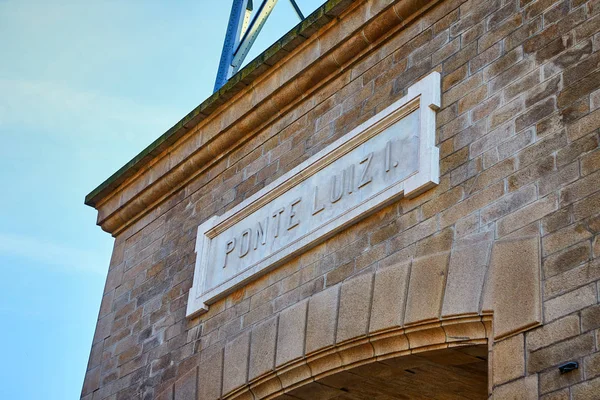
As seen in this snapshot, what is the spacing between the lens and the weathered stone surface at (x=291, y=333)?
21.8 feet

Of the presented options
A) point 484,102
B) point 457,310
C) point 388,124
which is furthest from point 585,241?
point 388,124

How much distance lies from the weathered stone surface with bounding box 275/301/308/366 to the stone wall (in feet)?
0.04

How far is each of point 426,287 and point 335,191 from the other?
132cm

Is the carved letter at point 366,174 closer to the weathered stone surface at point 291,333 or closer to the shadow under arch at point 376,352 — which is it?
the weathered stone surface at point 291,333

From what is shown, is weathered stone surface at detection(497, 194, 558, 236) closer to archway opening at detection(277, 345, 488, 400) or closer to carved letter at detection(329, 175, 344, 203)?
archway opening at detection(277, 345, 488, 400)

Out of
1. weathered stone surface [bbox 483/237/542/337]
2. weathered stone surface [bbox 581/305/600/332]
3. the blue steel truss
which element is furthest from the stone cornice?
weathered stone surface [bbox 581/305/600/332]

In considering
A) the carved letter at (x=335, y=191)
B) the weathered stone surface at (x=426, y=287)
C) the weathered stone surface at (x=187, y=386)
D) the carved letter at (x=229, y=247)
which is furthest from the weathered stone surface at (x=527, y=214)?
the weathered stone surface at (x=187, y=386)

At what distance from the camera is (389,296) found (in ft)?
19.9

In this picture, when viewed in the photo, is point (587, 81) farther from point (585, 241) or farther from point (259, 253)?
point (259, 253)

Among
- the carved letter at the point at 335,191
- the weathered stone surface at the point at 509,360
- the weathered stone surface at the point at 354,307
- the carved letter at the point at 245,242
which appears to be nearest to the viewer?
the weathered stone surface at the point at 509,360

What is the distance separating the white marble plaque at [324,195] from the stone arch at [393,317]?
44 cm

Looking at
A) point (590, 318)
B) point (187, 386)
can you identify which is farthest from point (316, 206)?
point (590, 318)

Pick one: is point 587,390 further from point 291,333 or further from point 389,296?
point 291,333

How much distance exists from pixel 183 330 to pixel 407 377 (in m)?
2.17
